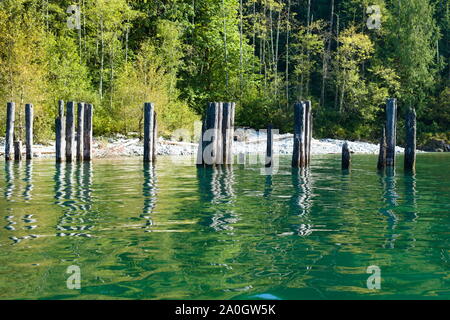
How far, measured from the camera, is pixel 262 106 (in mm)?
44844

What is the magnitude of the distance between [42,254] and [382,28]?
53.2 m

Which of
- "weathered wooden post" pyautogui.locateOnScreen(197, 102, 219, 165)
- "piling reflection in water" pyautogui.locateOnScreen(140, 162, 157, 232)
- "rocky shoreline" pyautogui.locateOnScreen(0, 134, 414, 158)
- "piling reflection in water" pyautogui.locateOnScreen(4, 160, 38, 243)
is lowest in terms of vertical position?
"piling reflection in water" pyautogui.locateOnScreen(4, 160, 38, 243)

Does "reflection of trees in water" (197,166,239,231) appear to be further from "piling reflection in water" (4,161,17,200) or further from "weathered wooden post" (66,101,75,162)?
"weathered wooden post" (66,101,75,162)

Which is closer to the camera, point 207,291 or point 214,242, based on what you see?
point 207,291

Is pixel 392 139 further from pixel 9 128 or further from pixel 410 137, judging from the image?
pixel 9 128

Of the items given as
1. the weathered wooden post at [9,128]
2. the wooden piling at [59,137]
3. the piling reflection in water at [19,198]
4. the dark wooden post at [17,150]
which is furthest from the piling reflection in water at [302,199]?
the weathered wooden post at [9,128]

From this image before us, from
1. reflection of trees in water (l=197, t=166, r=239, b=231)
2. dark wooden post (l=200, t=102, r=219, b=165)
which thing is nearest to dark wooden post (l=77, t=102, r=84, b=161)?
reflection of trees in water (l=197, t=166, r=239, b=231)

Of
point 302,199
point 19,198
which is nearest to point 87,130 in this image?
point 19,198

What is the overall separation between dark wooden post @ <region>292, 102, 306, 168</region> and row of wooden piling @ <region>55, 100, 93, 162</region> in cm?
885

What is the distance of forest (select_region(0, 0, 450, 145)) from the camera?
113 ft

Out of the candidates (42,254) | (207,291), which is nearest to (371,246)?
(207,291)

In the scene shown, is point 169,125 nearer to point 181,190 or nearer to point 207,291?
point 181,190
